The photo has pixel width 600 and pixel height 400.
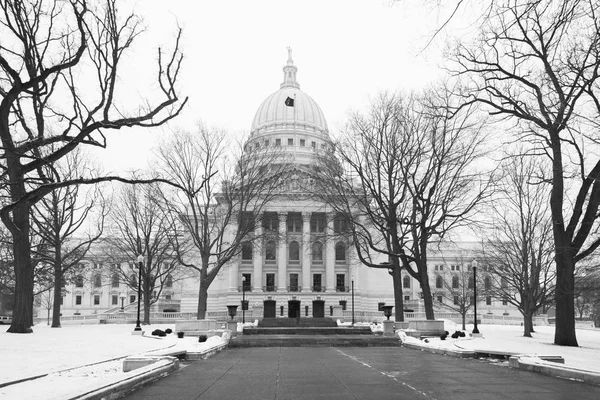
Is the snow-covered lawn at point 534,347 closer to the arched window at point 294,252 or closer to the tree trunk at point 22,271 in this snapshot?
the tree trunk at point 22,271

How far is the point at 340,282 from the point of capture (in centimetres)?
8088

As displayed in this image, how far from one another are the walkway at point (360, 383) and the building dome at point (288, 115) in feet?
275

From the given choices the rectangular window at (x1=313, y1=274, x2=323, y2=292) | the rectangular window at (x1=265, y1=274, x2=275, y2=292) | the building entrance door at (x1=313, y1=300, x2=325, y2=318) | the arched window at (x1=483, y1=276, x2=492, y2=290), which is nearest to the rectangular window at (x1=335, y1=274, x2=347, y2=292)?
the rectangular window at (x1=313, y1=274, x2=323, y2=292)

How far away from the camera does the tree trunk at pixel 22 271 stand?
87.8 feet

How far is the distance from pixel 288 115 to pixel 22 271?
255 feet

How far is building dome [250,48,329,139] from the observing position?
330 ft

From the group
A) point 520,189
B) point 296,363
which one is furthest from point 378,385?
point 520,189

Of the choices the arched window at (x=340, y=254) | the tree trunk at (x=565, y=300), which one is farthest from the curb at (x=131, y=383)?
the arched window at (x=340, y=254)

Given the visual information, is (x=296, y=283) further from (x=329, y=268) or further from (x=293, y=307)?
(x=329, y=268)

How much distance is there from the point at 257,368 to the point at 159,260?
38113mm

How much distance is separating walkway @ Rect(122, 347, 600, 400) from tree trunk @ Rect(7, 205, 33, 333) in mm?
13549

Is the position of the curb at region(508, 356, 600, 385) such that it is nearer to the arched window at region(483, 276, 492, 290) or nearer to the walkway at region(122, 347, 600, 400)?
the walkway at region(122, 347, 600, 400)

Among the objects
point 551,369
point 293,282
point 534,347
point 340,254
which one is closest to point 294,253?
point 293,282

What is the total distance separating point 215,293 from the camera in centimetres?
8181
